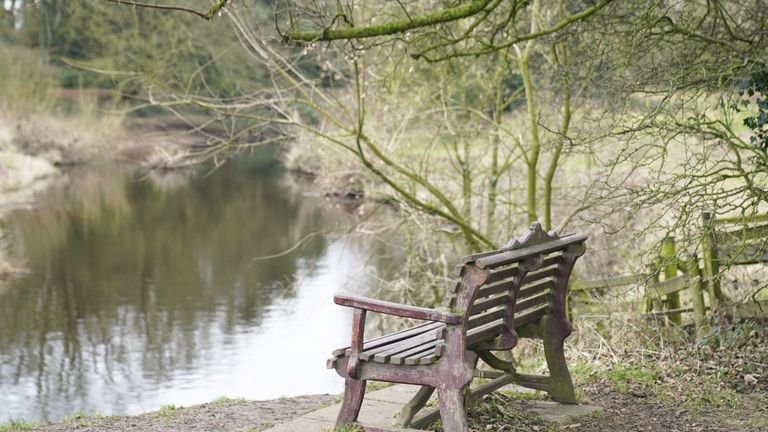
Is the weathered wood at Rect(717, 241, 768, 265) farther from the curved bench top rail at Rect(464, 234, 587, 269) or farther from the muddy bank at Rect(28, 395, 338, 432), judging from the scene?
the muddy bank at Rect(28, 395, 338, 432)

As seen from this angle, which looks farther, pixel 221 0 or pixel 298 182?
pixel 298 182

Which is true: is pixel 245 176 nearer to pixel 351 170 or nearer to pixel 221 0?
pixel 351 170

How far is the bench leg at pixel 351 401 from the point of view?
209 inches

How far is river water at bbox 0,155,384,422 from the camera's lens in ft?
42.1

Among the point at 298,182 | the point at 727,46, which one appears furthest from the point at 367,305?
the point at 298,182

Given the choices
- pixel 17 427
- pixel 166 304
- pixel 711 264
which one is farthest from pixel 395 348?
pixel 166 304

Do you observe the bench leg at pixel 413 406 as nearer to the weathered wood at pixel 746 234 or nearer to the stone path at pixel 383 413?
the stone path at pixel 383 413

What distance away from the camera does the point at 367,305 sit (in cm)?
512

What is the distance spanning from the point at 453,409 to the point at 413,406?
18.2 inches

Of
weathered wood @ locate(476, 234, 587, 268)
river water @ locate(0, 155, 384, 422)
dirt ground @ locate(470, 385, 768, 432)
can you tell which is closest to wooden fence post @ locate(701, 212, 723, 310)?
dirt ground @ locate(470, 385, 768, 432)

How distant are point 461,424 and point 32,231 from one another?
835 inches

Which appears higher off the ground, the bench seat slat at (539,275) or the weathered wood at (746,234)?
the weathered wood at (746,234)

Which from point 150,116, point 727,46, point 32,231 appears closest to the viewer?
point 727,46

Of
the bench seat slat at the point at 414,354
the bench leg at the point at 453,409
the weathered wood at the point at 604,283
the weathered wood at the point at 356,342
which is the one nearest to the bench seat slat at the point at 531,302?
the bench seat slat at the point at 414,354
